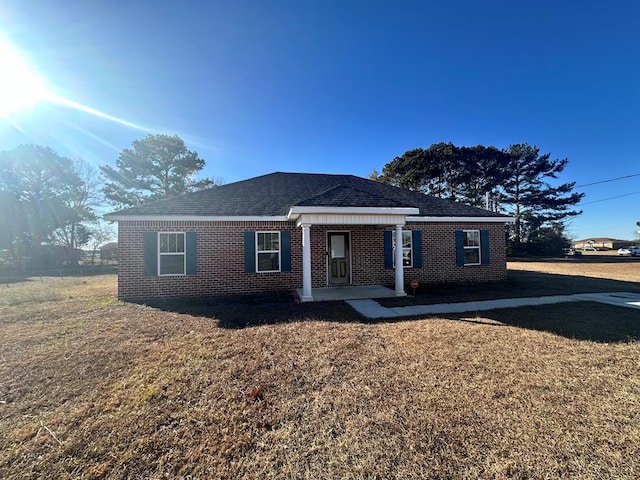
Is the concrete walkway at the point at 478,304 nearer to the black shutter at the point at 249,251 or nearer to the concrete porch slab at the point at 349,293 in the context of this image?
the concrete porch slab at the point at 349,293

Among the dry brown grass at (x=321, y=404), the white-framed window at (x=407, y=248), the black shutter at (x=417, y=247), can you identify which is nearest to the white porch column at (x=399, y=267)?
the white-framed window at (x=407, y=248)

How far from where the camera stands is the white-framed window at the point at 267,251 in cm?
998

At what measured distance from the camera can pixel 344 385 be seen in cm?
339

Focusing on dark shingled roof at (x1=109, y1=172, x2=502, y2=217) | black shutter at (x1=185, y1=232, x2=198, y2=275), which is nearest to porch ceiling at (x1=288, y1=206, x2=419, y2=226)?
dark shingled roof at (x1=109, y1=172, x2=502, y2=217)

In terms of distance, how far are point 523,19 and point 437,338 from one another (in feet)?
34.9

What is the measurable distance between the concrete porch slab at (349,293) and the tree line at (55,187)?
22.2 metres

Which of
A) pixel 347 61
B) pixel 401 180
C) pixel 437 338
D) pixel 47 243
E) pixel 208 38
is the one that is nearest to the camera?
pixel 437 338

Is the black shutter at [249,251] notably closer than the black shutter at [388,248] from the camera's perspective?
Yes

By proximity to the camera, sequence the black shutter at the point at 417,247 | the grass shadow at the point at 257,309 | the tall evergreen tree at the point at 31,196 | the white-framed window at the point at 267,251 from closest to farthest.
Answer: the grass shadow at the point at 257,309 < the white-framed window at the point at 267,251 < the black shutter at the point at 417,247 < the tall evergreen tree at the point at 31,196

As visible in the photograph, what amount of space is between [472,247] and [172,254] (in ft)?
37.9

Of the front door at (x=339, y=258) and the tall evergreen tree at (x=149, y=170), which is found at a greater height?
the tall evergreen tree at (x=149, y=170)

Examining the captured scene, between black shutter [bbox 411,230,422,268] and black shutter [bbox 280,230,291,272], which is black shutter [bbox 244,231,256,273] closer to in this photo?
black shutter [bbox 280,230,291,272]

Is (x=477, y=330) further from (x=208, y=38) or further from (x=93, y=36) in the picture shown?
(x=93, y=36)

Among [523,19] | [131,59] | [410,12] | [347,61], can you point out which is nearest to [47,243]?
[131,59]
